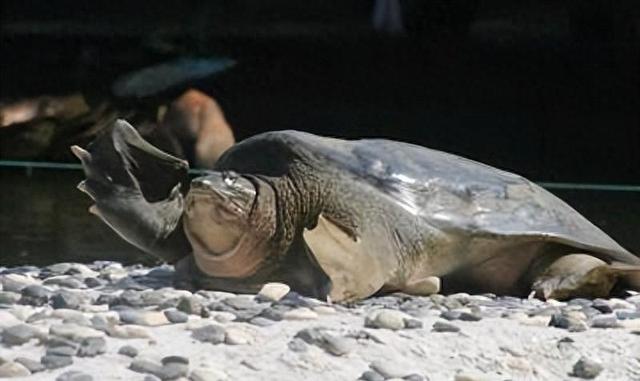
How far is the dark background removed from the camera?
729 centimetres

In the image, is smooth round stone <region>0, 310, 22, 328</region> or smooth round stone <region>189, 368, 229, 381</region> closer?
smooth round stone <region>189, 368, 229, 381</region>

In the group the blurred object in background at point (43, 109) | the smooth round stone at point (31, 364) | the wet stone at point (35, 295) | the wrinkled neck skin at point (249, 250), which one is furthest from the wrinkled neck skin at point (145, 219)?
the blurred object in background at point (43, 109)

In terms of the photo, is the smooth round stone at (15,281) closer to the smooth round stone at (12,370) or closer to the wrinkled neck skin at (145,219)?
the wrinkled neck skin at (145,219)

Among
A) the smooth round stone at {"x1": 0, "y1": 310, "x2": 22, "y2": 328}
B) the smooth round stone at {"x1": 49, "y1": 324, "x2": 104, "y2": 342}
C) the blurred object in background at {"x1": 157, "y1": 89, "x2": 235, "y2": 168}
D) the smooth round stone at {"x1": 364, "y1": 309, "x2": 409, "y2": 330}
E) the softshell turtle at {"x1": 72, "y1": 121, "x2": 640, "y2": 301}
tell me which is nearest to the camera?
the smooth round stone at {"x1": 49, "y1": 324, "x2": 104, "y2": 342}

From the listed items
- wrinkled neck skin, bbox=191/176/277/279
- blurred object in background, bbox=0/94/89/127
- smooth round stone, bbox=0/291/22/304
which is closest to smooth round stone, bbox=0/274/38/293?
smooth round stone, bbox=0/291/22/304

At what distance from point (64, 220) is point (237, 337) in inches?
122

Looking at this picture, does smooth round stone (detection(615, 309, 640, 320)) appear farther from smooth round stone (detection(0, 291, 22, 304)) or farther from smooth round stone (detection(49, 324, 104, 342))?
smooth round stone (detection(0, 291, 22, 304))

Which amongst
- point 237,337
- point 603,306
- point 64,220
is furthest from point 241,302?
point 64,220

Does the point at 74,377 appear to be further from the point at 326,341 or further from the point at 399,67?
the point at 399,67

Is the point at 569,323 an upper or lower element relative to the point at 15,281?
upper

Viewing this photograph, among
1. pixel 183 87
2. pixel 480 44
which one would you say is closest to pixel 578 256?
pixel 480 44

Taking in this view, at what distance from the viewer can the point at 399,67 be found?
755 centimetres

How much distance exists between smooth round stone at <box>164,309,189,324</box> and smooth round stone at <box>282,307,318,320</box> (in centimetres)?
17

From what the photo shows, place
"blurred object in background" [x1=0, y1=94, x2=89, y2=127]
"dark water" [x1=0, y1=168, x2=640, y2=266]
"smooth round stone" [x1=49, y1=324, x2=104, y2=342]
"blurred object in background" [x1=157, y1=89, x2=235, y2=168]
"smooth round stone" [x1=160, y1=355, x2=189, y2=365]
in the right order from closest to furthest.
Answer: "smooth round stone" [x1=160, y1=355, x2=189, y2=365] < "smooth round stone" [x1=49, y1=324, x2=104, y2=342] < "dark water" [x1=0, y1=168, x2=640, y2=266] < "blurred object in background" [x1=157, y1=89, x2=235, y2=168] < "blurred object in background" [x1=0, y1=94, x2=89, y2=127]
